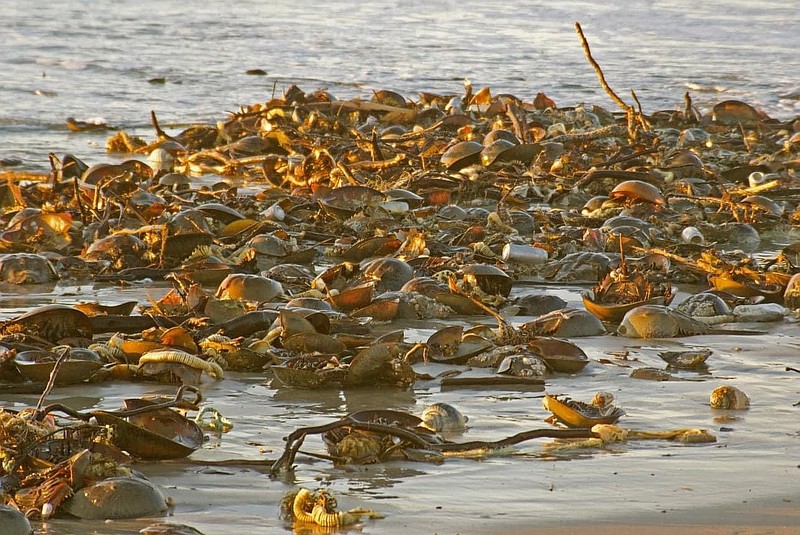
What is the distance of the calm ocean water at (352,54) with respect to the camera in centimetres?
1179

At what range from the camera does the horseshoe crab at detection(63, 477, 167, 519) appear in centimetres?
226

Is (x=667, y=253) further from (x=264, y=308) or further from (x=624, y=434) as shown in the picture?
(x=624, y=434)

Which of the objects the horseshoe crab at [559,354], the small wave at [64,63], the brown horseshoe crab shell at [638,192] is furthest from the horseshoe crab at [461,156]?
the small wave at [64,63]

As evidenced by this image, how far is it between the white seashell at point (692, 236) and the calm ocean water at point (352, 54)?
471 cm

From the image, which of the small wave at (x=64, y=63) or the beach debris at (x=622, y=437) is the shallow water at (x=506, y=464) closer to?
the beach debris at (x=622, y=437)

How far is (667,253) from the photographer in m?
5.01

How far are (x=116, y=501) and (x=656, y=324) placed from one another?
2.29 meters

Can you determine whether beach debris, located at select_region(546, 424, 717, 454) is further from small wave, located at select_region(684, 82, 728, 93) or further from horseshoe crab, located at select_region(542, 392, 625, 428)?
small wave, located at select_region(684, 82, 728, 93)

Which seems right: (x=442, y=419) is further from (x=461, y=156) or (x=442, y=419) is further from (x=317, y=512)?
(x=461, y=156)

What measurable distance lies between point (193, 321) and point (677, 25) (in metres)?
17.0

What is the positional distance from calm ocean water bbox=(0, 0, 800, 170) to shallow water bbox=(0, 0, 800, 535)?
0.06 m

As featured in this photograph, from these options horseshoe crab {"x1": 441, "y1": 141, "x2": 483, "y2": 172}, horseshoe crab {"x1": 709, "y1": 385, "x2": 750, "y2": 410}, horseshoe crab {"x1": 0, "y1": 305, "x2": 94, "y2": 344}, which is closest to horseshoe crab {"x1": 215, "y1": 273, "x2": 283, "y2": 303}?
horseshoe crab {"x1": 0, "y1": 305, "x2": 94, "y2": 344}

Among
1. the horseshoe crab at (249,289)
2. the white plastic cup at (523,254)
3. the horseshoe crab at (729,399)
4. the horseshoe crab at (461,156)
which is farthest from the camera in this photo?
the horseshoe crab at (461,156)

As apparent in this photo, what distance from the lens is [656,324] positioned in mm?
4008
